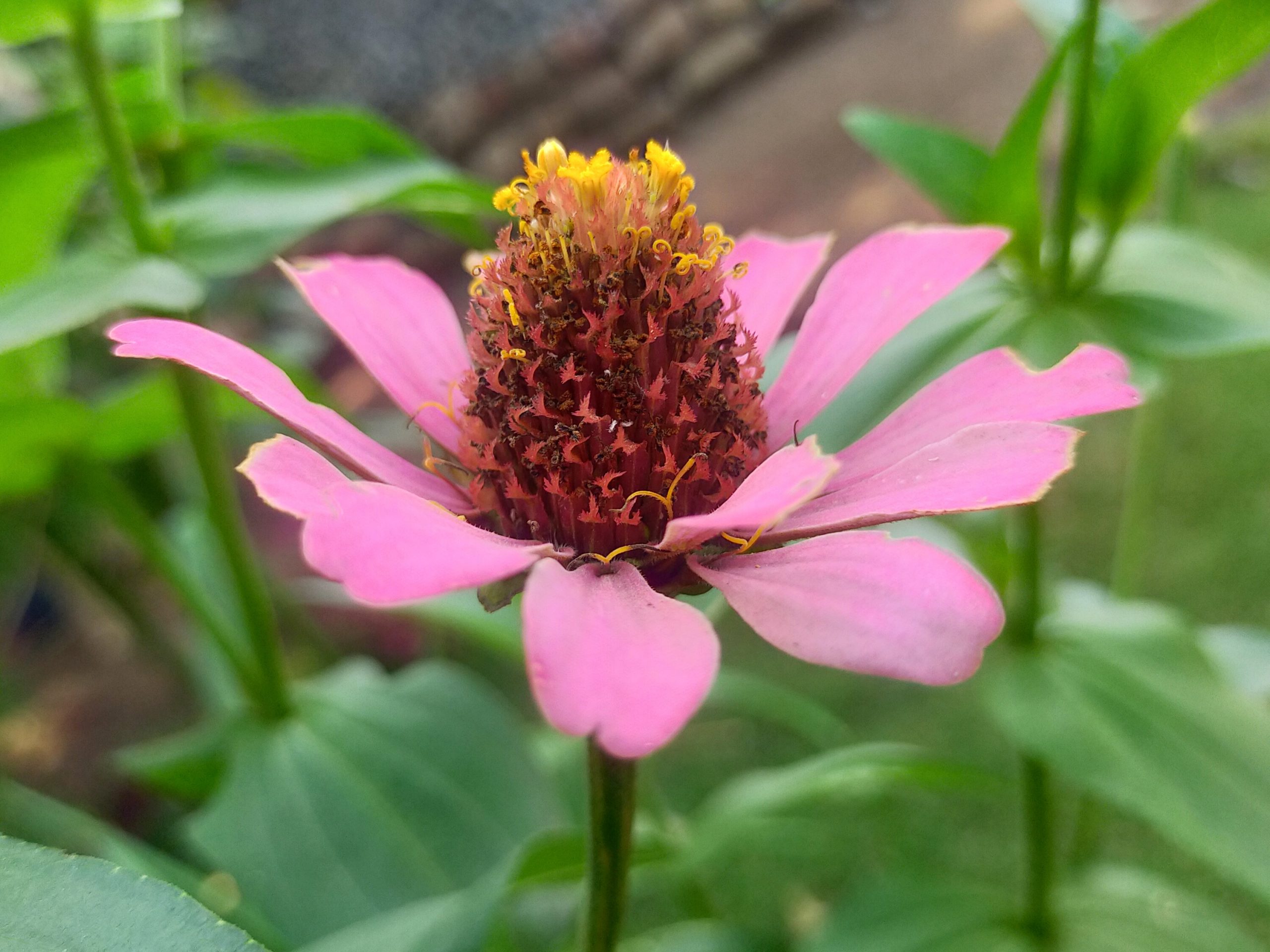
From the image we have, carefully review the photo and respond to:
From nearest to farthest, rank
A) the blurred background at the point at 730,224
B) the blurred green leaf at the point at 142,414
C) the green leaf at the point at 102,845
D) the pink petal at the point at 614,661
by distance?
the pink petal at the point at 614,661
the green leaf at the point at 102,845
the blurred green leaf at the point at 142,414
the blurred background at the point at 730,224

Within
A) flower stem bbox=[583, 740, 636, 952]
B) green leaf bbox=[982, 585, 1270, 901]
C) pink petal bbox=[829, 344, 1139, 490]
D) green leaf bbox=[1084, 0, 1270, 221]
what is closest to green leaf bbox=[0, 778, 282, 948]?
flower stem bbox=[583, 740, 636, 952]

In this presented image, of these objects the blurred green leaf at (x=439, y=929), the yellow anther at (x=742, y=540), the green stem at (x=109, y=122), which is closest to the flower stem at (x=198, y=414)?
the green stem at (x=109, y=122)

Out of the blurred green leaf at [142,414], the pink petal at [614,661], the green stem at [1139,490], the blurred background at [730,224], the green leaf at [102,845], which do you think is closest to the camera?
the pink petal at [614,661]

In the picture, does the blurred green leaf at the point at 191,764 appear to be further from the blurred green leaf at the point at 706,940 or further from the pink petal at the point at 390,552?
the pink petal at the point at 390,552

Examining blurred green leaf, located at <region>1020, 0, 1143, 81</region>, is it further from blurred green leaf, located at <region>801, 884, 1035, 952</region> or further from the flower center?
blurred green leaf, located at <region>801, 884, 1035, 952</region>

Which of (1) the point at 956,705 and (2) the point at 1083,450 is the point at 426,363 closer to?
Answer: (1) the point at 956,705

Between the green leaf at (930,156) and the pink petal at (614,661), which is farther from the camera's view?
the green leaf at (930,156)

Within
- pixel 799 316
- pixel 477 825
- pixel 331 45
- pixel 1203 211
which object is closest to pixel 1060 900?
pixel 477 825
